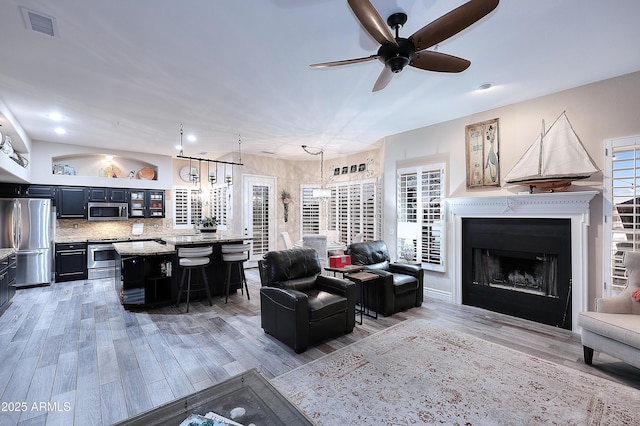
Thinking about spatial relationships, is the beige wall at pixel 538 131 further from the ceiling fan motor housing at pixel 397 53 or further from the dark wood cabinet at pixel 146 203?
the dark wood cabinet at pixel 146 203

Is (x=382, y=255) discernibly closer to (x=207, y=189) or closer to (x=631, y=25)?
(x=631, y=25)

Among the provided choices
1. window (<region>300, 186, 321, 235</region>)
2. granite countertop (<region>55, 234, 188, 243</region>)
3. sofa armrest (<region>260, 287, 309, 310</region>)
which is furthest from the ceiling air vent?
window (<region>300, 186, 321, 235</region>)

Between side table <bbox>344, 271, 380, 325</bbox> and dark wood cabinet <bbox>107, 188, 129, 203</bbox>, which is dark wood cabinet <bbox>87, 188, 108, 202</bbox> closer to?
dark wood cabinet <bbox>107, 188, 129, 203</bbox>

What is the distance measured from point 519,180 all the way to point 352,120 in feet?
8.96

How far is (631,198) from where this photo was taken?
3350 millimetres

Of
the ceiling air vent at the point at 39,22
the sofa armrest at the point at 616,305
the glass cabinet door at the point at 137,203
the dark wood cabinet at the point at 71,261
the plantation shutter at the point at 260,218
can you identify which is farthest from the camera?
the plantation shutter at the point at 260,218

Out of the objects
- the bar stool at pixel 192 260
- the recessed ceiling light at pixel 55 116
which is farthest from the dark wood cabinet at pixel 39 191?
the bar stool at pixel 192 260

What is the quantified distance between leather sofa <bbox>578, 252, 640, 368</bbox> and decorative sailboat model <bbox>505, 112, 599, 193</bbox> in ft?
3.55

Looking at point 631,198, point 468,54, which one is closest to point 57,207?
point 468,54

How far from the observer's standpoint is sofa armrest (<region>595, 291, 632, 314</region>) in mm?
2973

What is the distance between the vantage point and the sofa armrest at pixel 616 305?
2973mm

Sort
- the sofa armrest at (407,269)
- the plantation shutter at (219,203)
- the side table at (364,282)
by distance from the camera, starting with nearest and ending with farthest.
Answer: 1. the side table at (364,282)
2. the sofa armrest at (407,269)
3. the plantation shutter at (219,203)

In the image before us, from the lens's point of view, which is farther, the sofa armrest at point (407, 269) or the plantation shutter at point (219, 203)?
the plantation shutter at point (219, 203)

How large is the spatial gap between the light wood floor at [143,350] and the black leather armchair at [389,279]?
173 mm
